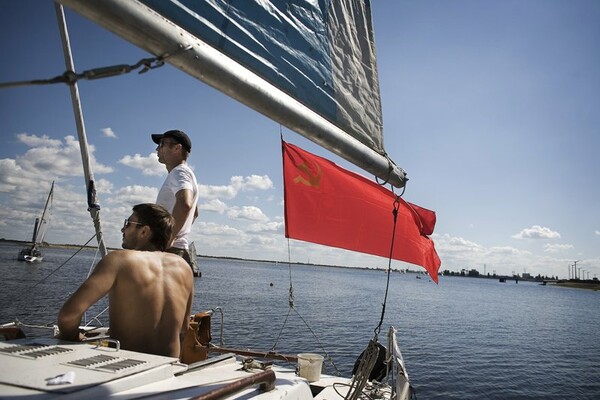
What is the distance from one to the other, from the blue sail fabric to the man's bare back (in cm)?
161

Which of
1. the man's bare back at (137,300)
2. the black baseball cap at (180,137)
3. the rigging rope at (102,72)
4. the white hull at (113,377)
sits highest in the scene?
the black baseball cap at (180,137)

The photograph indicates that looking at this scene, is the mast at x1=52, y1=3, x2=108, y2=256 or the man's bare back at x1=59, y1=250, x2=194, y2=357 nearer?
the man's bare back at x1=59, y1=250, x2=194, y2=357

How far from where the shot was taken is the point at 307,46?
3049 mm

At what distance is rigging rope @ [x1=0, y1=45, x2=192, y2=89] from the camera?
4.77ft

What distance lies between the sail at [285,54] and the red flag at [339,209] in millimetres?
632

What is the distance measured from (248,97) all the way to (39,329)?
3621mm

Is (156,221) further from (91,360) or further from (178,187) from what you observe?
(91,360)

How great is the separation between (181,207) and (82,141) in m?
1.76

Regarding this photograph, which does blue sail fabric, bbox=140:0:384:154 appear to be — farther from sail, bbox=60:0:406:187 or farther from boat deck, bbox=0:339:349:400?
boat deck, bbox=0:339:349:400

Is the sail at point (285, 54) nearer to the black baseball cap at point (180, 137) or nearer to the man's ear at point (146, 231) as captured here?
the man's ear at point (146, 231)

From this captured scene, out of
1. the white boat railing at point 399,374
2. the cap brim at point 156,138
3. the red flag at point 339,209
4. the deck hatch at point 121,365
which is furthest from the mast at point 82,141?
the white boat railing at point 399,374

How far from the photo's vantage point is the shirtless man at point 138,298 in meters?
2.35

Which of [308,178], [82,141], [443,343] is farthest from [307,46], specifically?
[443,343]

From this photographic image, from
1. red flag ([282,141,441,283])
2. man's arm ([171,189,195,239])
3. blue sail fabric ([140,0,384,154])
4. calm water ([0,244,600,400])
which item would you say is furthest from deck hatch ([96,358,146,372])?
calm water ([0,244,600,400])
